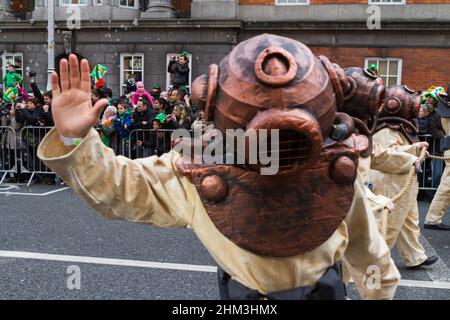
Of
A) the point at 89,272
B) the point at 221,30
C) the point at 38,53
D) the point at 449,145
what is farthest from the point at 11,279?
the point at 38,53

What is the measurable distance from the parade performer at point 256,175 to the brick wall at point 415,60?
14.2m

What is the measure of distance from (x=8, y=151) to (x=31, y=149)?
449mm

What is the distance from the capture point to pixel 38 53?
17484 mm

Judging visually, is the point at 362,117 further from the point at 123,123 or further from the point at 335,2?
the point at 335,2

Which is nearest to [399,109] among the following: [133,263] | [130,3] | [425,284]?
[425,284]

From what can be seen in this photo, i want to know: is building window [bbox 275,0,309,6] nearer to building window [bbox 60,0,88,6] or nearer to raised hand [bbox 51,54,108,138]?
building window [bbox 60,0,88,6]

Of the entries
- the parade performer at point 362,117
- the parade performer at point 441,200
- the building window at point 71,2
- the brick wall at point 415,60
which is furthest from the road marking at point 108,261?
the building window at point 71,2

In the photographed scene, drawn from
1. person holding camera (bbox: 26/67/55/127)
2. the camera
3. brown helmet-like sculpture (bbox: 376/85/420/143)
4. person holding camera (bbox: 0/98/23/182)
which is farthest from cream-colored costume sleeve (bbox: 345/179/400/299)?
the camera

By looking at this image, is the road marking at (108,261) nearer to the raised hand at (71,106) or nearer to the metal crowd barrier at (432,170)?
the raised hand at (71,106)

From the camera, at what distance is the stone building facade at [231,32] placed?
609 inches
